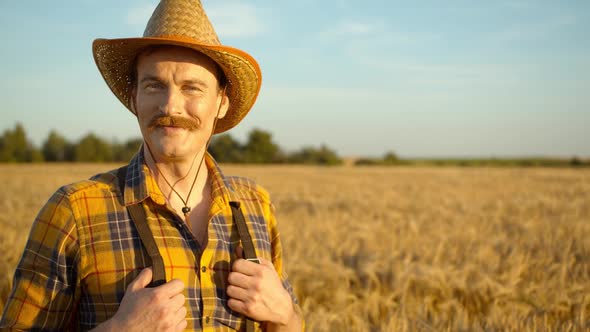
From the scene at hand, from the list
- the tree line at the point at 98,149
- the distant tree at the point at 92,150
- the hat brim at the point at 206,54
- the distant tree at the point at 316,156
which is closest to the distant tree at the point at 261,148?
the tree line at the point at 98,149

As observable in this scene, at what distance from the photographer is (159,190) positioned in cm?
171

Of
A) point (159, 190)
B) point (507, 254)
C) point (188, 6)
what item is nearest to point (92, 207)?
point (159, 190)

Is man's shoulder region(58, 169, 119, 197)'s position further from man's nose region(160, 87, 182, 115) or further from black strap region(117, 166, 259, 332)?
man's nose region(160, 87, 182, 115)

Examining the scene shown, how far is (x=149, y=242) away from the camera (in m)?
1.53

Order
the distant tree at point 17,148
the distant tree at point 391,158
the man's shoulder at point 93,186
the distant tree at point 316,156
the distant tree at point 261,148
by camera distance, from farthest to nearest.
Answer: the distant tree at point 391,158
the distant tree at point 316,156
the distant tree at point 261,148
the distant tree at point 17,148
the man's shoulder at point 93,186

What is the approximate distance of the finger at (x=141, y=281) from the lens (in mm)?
1431

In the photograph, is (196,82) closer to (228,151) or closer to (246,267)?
(246,267)

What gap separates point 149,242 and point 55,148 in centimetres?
5993

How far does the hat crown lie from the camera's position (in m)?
1.70

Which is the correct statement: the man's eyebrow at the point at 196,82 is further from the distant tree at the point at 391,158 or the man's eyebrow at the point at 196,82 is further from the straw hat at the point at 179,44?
the distant tree at the point at 391,158

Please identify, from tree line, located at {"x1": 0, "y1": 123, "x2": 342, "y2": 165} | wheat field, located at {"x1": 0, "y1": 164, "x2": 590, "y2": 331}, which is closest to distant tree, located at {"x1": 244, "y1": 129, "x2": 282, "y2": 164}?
tree line, located at {"x1": 0, "y1": 123, "x2": 342, "y2": 165}

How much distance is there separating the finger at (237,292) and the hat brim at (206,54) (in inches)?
35.8

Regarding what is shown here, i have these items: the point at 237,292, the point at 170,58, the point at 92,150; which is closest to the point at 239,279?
the point at 237,292

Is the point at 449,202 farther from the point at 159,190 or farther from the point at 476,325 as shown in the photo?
the point at 159,190
